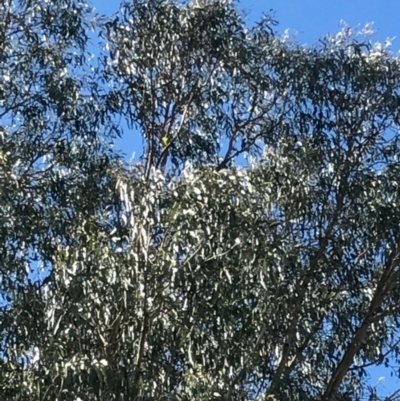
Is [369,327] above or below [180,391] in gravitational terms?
above

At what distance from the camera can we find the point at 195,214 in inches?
207

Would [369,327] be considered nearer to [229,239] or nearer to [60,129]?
[229,239]

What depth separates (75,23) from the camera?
7527mm

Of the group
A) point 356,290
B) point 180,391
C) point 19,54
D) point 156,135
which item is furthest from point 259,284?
point 19,54

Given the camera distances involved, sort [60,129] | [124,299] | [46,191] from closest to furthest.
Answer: [124,299]
[46,191]
[60,129]

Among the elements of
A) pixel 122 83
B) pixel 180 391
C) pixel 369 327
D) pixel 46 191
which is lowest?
pixel 180 391

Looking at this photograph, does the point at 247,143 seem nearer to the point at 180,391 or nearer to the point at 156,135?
the point at 156,135

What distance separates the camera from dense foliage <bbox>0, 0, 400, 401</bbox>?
17.0 feet

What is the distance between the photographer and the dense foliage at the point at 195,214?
5.20 metres

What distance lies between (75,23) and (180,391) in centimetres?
333

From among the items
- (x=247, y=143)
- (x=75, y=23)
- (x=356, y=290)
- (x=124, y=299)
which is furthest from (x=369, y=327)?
(x=75, y=23)

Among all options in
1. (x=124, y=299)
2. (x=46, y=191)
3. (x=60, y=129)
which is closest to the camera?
(x=124, y=299)

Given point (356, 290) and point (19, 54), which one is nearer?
point (356, 290)

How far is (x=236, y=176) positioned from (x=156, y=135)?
203 cm
